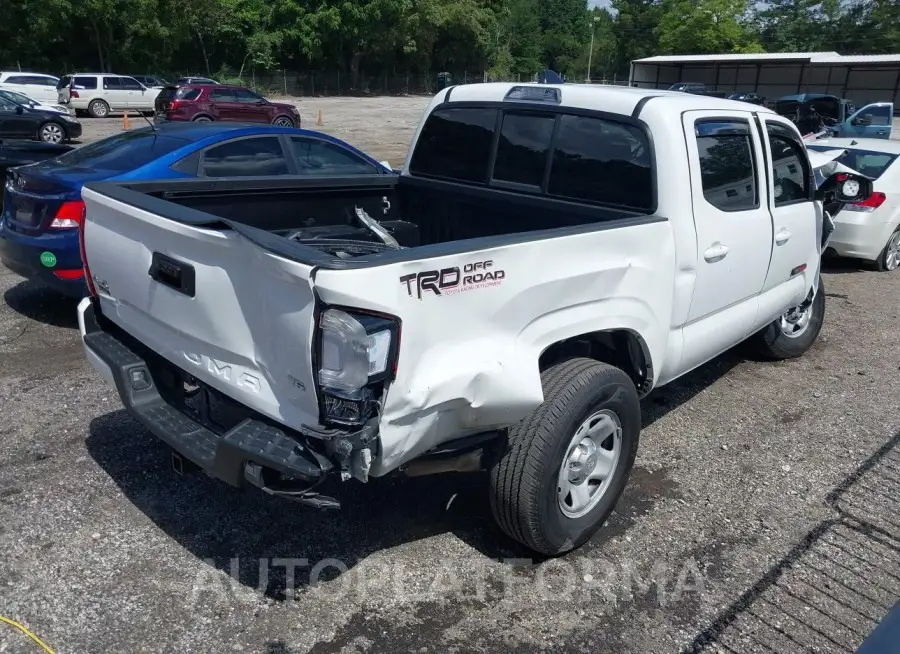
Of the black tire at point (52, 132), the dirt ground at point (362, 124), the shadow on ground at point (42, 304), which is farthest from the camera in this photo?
the dirt ground at point (362, 124)

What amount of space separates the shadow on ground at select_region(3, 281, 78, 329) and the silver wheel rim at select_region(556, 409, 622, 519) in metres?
4.62

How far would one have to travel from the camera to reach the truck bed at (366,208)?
13.2 feet

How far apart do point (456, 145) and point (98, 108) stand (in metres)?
28.3

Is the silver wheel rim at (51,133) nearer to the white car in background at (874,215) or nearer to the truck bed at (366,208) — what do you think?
the truck bed at (366,208)

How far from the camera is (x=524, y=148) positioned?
4.31 metres

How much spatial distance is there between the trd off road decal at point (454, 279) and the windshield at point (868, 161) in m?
7.83

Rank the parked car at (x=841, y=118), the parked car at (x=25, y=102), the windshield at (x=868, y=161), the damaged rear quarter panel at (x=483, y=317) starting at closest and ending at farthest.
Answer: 1. the damaged rear quarter panel at (x=483, y=317)
2. the windshield at (x=868, y=161)
3. the parked car at (x=841, y=118)
4. the parked car at (x=25, y=102)

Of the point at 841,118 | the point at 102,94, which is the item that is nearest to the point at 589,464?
the point at 841,118

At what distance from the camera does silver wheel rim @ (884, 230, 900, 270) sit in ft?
29.8

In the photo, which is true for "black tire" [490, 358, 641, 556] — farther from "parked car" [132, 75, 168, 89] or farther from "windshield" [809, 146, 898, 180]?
"parked car" [132, 75, 168, 89]

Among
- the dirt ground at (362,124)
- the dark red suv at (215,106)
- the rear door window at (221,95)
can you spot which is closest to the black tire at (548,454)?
the dirt ground at (362,124)

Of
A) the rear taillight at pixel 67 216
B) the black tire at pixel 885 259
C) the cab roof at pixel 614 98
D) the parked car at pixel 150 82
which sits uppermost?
the cab roof at pixel 614 98

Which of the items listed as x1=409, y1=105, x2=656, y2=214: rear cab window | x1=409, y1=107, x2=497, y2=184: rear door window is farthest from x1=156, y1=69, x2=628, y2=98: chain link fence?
x1=409, y1=105, x2=656, y2=214: rear cab window

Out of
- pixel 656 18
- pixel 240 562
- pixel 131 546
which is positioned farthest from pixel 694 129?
pixel 656 18
